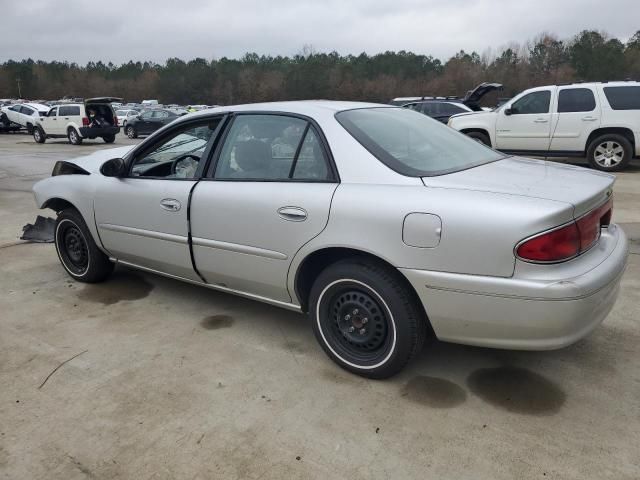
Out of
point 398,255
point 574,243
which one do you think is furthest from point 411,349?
point 574,243

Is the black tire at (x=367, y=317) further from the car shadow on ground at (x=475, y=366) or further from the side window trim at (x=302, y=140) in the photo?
the side window trim at (x=302, y=140)

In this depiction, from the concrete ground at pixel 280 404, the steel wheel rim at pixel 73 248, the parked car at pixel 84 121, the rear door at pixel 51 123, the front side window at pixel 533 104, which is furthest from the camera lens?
the rear door at pixel 51 123

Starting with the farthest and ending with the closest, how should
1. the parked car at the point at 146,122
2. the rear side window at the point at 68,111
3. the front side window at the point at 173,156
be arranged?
the parked car at the point at 146,122, the rear side window at the point at 68,111, the front side window at the point at 173,156

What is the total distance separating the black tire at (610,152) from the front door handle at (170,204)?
9278 millimetres

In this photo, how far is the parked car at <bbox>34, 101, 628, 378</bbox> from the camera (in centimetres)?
237

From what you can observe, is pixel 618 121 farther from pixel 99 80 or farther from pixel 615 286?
pixel 99 80

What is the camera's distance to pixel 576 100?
33.6ft

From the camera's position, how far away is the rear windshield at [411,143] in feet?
9.39

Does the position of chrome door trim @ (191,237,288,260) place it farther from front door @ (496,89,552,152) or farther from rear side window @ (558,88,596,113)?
rear side window @ (558,88,596,113)

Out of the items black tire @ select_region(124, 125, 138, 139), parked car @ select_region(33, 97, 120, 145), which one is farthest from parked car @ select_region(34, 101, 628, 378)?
black tire @ select_region(124, 125, 138, 139)

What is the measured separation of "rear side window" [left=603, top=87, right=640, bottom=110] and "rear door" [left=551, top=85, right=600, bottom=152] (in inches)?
10.3

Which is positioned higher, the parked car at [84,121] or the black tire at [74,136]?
the parked car at [84,121]

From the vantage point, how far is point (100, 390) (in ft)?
9.45

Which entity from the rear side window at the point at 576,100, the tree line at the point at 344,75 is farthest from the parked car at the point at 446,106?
the tree line at the point at 344,75
